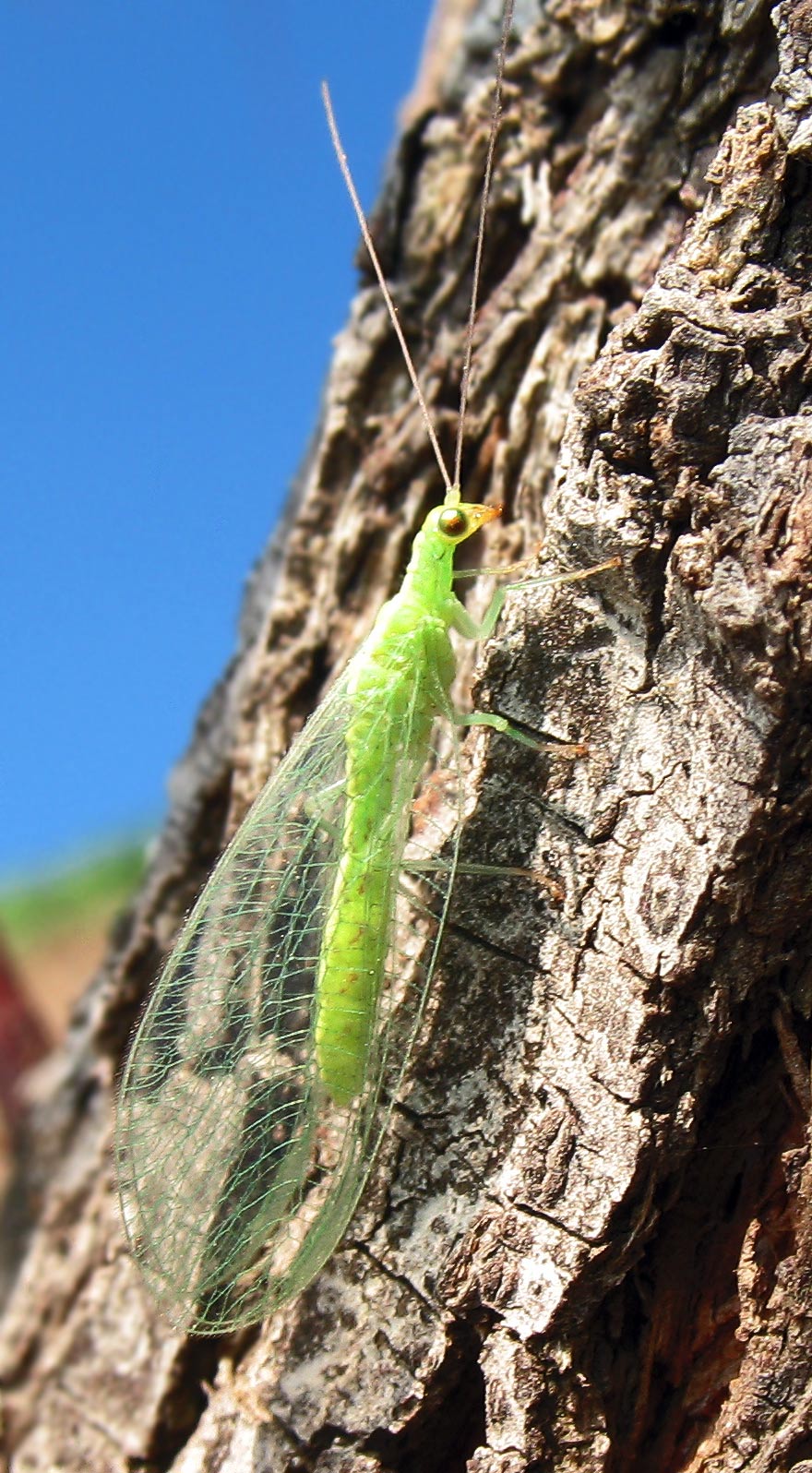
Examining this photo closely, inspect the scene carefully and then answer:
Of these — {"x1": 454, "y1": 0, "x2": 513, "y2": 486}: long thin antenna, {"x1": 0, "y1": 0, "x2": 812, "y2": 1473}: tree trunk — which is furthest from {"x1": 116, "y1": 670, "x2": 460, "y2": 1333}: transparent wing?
{"x1": 454, "y1": 0, "x2": 513, "y2": 486}: long thin antenna

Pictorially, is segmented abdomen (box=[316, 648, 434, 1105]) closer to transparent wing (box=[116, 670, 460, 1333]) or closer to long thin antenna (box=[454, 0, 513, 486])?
transparent wing (box=[116, 670, 460, 1333])

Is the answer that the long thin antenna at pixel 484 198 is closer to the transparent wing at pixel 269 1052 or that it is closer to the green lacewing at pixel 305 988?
the green lacewing at pixel 305 988

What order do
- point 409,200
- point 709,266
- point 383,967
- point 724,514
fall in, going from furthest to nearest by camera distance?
point 409,200
point 383,967
point 709,266
point 724,514

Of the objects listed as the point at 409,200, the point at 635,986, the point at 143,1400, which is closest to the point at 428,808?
the point at 635,986

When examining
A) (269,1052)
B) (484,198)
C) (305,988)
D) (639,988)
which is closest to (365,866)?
(305,988)

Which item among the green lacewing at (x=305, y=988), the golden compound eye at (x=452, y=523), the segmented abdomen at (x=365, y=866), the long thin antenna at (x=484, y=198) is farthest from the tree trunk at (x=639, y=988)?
the golden compound eye at (x=452, y=523)

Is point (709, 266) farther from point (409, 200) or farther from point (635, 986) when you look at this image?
point (409, 200)

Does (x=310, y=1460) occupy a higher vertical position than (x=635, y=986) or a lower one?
lower
